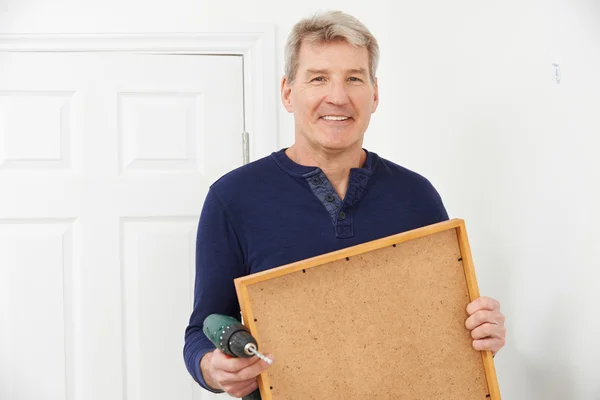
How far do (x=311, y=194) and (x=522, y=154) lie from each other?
0.42 meters

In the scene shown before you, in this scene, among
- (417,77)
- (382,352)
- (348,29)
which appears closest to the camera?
(382,352)

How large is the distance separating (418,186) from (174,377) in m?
1.06

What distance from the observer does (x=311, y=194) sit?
119cm

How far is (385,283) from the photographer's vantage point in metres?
1.01

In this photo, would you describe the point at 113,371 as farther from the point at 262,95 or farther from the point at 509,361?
the point at 509,361

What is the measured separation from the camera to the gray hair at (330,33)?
1.17 metres

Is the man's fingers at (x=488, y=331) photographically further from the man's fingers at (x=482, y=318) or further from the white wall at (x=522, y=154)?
the white wall at (x=522, y=154)

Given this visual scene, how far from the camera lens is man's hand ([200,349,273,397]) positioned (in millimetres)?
913

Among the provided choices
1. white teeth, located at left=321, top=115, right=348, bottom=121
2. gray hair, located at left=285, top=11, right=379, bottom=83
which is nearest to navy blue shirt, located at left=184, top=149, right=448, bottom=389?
white teeth, located at left=321, top=115, right=348, bottom=121

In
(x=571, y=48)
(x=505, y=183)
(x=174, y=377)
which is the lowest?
(x=174, y=377)

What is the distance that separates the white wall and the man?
0.23 m

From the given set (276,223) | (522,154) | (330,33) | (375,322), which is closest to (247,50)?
(330,33)

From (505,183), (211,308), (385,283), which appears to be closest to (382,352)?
(385,283)

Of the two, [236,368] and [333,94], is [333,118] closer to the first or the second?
[333,94]
